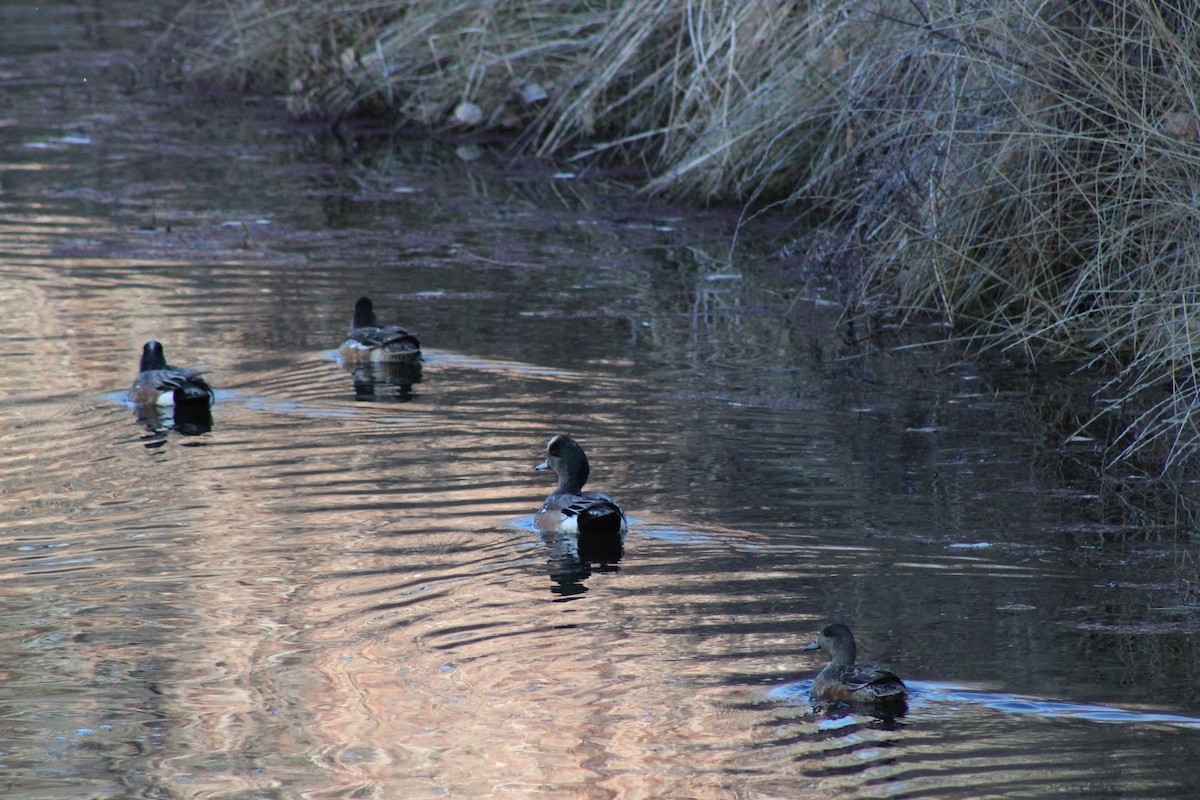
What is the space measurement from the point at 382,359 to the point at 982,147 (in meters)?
4.58

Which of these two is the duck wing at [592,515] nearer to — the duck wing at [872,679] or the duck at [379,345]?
the duck wing at [872,679]

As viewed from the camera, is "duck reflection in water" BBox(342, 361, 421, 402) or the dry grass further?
"duck reflection in water" BBox(342, 361, 421, 402)

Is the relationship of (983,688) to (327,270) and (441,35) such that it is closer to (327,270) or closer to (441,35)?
(327,270)

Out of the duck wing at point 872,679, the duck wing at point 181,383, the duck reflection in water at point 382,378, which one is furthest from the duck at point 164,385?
the duck wing at point 872,679

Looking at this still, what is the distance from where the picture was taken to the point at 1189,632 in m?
6.96

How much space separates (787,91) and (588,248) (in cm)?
242

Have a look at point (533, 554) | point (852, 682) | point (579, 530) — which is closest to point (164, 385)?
point (533, 554)

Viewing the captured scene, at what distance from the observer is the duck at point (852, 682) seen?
19.8 ft

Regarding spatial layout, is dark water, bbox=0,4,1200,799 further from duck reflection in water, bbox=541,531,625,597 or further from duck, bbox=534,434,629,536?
duck, bbox=534,434,629,536

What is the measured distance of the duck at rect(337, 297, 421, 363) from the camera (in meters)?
11.6

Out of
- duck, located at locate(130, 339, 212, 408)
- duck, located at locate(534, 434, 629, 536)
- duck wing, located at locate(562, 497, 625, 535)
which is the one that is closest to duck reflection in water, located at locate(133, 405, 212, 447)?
duck, located at locate(130, 339, 212, 408)

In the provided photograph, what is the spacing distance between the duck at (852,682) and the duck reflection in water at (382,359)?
5.46 m

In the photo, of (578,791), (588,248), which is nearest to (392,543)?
(578,791)

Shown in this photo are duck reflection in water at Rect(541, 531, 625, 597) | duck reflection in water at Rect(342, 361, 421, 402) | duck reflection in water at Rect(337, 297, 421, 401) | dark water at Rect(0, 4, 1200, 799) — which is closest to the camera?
dark water at Rect(0, 4, 1200, 799)
